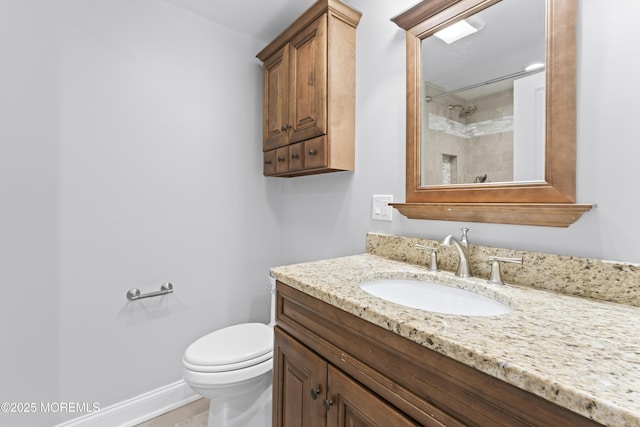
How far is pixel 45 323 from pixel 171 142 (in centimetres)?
112

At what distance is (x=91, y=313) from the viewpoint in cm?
149

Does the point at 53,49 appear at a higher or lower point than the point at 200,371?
higher

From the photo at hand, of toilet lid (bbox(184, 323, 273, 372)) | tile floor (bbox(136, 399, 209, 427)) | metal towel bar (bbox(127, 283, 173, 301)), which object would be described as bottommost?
tile floor (bbox(136, 399, 209, 427))

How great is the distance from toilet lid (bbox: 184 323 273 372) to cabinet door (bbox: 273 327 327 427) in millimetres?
339

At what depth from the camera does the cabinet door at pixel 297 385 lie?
849mm

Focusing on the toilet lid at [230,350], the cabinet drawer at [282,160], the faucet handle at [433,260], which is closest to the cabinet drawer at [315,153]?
the cabinet drawer at [282,160]

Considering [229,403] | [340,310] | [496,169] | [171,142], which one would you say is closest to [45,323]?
[229,403]

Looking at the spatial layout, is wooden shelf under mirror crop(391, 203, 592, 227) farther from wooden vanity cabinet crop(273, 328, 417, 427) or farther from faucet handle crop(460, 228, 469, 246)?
wooden vanity cabinet crop(273, 328, 417, 427)

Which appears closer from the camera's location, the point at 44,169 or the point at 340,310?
the point at 340,310

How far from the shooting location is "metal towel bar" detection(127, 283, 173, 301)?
1.59 m

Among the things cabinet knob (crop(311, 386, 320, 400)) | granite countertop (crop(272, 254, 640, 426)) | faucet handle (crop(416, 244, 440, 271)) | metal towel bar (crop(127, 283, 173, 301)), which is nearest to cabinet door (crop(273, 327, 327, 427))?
cabinet knob (crop(311, 386, 320, 400))

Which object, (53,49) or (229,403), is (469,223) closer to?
(229,403)

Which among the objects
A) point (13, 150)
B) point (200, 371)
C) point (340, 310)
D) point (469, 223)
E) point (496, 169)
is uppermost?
point (13, 150)

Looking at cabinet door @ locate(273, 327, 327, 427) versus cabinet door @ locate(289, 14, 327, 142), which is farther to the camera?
cabinet door @ locate(289, 14, 327, 142)
